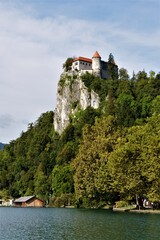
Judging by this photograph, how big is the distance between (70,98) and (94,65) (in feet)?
49.0

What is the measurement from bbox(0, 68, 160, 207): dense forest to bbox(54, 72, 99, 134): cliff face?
275 cm

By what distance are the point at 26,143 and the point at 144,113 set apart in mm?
72885

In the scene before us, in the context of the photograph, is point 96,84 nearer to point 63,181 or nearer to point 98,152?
point 63,181

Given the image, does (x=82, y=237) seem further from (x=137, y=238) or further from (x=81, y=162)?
(x=81, y=162)

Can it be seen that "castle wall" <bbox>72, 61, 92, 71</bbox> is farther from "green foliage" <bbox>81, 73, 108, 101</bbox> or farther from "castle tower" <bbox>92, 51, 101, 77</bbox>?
"green foliage" <bbox>81, 73, 108, 101</bbox>

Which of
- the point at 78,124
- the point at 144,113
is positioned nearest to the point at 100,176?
the point at 144,113

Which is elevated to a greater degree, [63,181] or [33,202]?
[63,181]

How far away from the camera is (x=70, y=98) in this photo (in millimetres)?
159250

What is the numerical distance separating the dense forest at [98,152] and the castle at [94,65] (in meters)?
4.26

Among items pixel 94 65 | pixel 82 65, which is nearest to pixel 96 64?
pixel 94 65

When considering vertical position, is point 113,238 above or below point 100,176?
below

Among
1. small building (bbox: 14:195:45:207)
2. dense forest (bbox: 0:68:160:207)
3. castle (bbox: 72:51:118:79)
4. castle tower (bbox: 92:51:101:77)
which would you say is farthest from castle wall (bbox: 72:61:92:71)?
small building (bbox: 14:195:45:207)

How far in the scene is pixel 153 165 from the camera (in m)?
59.9

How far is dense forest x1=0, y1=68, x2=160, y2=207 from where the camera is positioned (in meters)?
64.2
